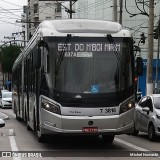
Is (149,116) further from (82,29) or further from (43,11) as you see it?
(43,11)

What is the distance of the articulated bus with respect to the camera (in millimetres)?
12281

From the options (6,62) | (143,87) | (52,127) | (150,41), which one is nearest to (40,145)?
(52,127)

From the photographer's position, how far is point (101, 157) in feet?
38.0

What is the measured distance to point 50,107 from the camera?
12367 mm

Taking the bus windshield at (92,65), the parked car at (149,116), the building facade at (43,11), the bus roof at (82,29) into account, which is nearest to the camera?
the bus windshield at (92,65)

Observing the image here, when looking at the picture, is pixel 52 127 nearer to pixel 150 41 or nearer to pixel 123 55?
pixel 123 55

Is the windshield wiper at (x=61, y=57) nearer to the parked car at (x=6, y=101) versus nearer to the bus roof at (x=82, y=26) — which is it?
the bus roof at (x=82, y=26)

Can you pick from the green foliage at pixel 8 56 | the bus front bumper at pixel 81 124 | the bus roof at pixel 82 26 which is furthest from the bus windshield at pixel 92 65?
the green foliage at pixel 8 56

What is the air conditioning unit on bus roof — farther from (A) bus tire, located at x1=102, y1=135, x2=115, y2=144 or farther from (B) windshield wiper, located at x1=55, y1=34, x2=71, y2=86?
(A) bus tire, located at x1=102, y1=135, x2=115, y2=144

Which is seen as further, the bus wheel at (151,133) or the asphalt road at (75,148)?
the bus wheel at (151,133)

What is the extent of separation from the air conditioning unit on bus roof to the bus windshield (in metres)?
0.27

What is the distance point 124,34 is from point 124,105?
74.8 inches

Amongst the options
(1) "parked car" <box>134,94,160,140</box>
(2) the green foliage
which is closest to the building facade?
(2) the green foliage

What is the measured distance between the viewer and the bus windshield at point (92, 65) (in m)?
12.5
